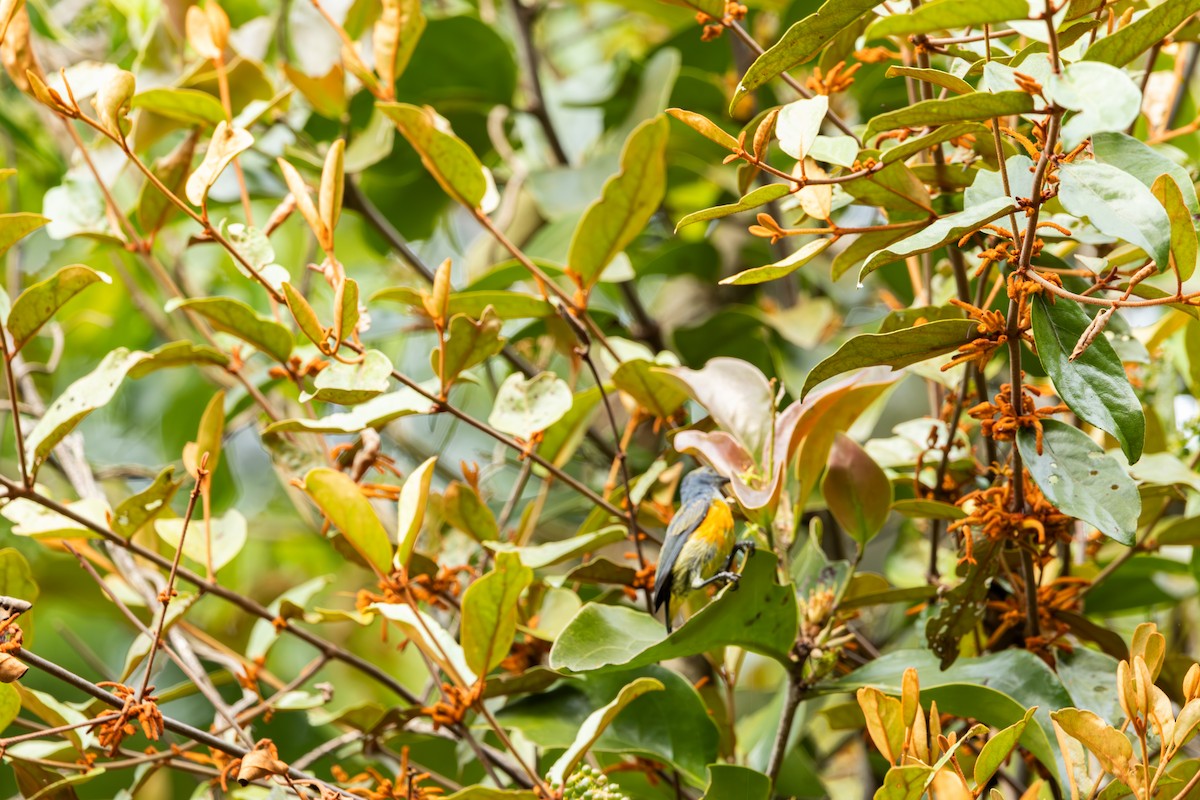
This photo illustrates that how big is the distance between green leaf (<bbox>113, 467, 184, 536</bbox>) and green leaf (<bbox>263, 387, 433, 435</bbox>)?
8 centimetres

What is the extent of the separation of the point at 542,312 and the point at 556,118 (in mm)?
657

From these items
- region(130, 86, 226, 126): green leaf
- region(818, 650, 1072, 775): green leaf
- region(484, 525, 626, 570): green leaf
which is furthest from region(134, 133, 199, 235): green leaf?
region(818, 650, 1072, 775): green leaf

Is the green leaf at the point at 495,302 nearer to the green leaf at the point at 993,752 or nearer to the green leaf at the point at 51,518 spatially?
the green leaf at the point at 51,518

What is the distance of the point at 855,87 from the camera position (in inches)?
43.7

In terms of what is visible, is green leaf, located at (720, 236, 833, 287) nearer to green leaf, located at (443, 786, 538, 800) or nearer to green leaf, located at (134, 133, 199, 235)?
green leaf, located at (443, 786, 538, 800)

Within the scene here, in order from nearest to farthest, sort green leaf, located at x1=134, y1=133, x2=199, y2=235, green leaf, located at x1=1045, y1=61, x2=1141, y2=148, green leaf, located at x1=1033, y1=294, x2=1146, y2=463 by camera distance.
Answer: green leaf, located at x1=1045, y1=61, x2=1141, y2=148
green leaf, located at x1=1033, y1=294, x2=1146, y2=463
green leaf, located at x1=134, y1=133, x2=199, y2=235

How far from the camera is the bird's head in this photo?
2.31 feet

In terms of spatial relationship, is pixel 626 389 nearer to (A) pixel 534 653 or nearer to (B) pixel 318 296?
(A) pixel 534 653

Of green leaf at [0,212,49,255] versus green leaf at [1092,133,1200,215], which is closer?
green leaf at [1092,133,1200,215]

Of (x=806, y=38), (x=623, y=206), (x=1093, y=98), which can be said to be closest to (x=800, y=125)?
(x=806, y=38)

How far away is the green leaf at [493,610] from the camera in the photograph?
0.60 m

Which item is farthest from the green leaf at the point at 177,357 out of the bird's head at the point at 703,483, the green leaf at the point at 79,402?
the bird's head at the point at 703,483

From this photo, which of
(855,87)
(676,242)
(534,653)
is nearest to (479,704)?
(534,653)

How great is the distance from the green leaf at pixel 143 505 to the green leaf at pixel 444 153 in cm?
25
